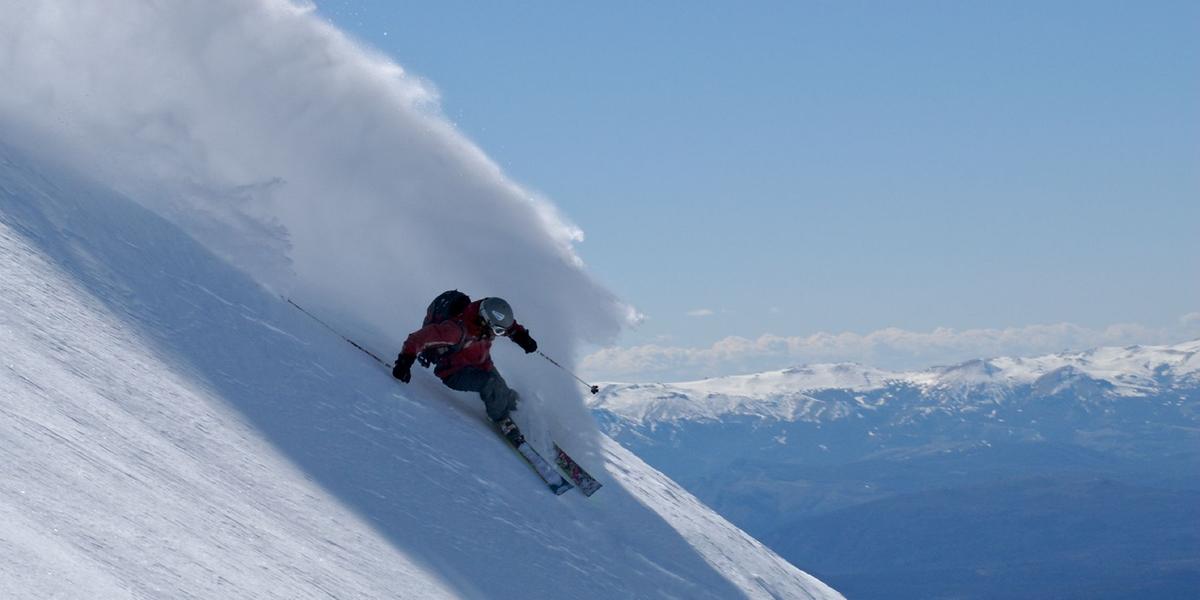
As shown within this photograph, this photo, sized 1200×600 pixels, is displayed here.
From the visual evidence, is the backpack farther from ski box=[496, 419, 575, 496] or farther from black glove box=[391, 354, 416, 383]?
ski box=[496, 419, 575, 496]

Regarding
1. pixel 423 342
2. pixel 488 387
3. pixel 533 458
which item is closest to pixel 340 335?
pixel 423 342

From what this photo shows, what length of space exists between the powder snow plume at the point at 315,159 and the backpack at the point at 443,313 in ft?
6.18

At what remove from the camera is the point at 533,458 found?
14031mm

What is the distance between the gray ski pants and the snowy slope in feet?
1.02

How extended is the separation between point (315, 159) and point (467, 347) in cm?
610

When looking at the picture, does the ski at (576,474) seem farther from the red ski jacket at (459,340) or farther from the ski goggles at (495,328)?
the ski goggles at (495,328)

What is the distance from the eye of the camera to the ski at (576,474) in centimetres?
1424

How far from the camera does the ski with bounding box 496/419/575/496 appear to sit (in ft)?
45.2

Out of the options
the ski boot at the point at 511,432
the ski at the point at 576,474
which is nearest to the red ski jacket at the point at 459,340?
the ski boot at the point at 511,432

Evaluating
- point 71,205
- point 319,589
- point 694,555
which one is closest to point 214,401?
point 319,589

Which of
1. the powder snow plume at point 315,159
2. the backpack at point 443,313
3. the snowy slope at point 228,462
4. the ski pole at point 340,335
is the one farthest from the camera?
the powder snow plume at point 315,159

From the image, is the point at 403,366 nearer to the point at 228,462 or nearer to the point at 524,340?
the point at 524,340

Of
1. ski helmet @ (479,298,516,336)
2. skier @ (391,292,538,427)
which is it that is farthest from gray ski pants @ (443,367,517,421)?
ski helmet @ (479,298,516,336)

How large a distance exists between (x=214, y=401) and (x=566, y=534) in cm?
454
